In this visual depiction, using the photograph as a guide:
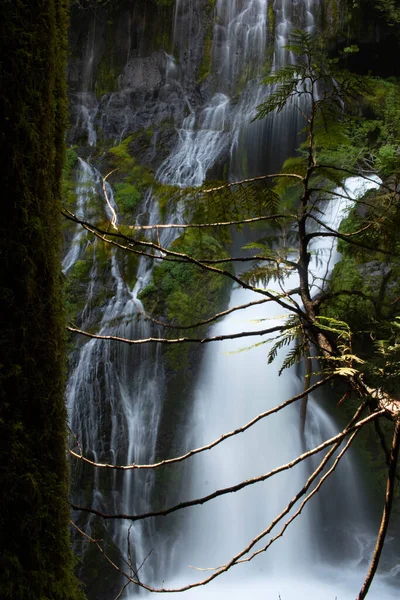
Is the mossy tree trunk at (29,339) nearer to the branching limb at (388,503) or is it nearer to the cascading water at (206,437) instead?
the branching limb at (388,503)

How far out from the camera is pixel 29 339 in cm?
105

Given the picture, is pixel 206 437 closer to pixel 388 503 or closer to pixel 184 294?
pixel 184 294

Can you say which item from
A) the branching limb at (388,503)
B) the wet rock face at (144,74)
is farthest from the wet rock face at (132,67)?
the branching limb at (388,503)

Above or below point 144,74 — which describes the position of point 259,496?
below

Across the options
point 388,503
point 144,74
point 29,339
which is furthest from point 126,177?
point 388,503

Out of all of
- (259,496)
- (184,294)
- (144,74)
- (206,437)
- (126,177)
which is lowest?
(259,496)

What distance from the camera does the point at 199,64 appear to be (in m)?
14.7

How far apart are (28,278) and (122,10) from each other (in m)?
17.1

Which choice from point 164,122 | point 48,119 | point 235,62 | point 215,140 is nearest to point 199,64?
point 235,62

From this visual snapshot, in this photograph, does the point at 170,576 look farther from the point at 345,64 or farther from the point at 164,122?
the point at 345,64

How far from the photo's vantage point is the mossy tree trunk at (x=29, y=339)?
39.0 inches

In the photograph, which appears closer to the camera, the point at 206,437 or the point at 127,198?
the point at 206,437

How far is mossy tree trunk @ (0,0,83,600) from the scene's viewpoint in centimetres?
99

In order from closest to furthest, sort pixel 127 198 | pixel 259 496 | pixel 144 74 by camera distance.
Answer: pixel 259 496 → pixel 127 198 → pixel 144 74
